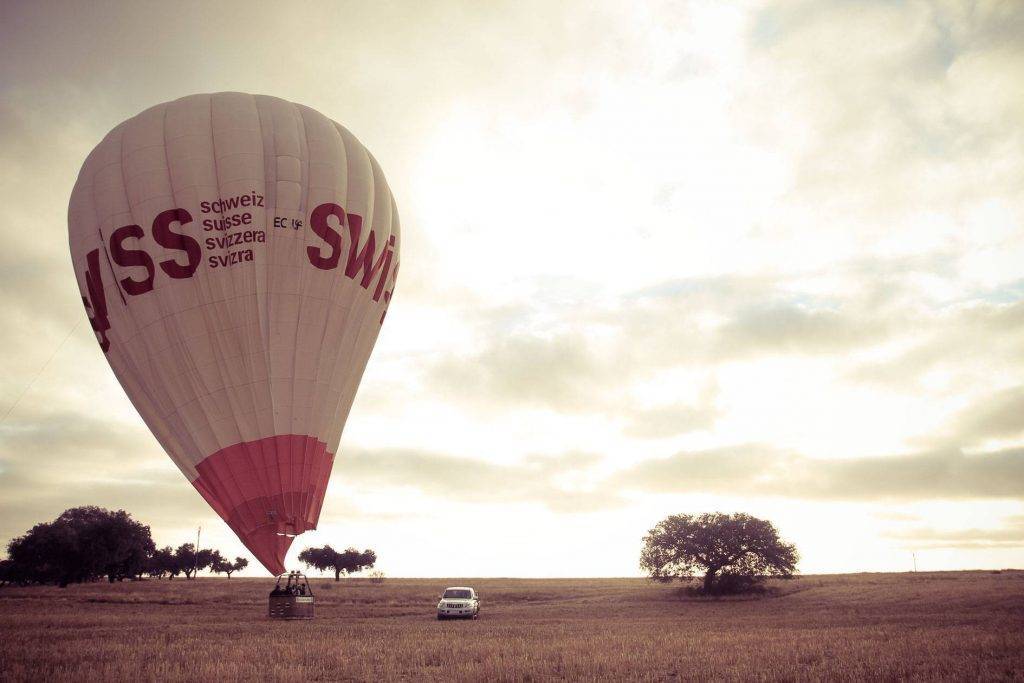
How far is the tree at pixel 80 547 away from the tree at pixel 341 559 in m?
31.3

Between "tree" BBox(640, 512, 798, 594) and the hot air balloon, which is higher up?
the hot air balloon

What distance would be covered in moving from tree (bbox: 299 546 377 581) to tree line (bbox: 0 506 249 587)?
29.2 m

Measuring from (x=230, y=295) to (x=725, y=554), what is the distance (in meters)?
47.3

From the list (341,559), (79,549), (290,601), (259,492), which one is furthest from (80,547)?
(259,492)

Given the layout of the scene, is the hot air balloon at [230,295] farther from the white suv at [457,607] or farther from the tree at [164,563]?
the tree at [164,563]

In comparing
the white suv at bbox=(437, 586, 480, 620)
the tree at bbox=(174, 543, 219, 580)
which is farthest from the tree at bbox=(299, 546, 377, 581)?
the white suv at bbox=(437, 586, 480, 620)

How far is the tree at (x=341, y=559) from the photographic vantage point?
126m

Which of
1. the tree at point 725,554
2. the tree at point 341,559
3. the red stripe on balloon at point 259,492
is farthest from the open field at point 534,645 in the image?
the tree at point 341,559

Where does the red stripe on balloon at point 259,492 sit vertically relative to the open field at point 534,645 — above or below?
above

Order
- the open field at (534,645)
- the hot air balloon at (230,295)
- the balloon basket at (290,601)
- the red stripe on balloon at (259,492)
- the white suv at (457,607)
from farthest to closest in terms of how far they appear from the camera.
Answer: the white suv at (457,607), the balloon basket at (290,601), the hot air balloon at (230,295), the red stripe on balloon at (259,492), the open field at (534,645)

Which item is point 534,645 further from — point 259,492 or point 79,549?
point 79,549

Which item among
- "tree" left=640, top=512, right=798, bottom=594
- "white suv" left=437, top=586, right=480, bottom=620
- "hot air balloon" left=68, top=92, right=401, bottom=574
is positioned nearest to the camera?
"hot air balloon" left=68, top=92, right=401, bottom=574

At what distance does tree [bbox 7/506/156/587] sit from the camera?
89.0m

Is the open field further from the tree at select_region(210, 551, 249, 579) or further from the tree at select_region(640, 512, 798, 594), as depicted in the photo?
the tree at select_region(210, 551, 249, 579)
